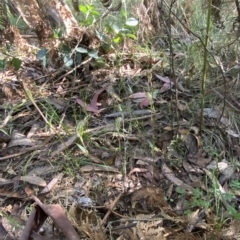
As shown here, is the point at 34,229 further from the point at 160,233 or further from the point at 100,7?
the point at 100,7

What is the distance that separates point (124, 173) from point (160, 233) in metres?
0.40

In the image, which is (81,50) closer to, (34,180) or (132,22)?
(132,22)

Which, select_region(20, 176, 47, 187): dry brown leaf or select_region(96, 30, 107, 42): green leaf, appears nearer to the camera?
select_region(20, 176, 47, 187): dry brown leaf

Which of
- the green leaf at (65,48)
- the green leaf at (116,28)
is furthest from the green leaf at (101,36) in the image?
the green leaf at (65,48)

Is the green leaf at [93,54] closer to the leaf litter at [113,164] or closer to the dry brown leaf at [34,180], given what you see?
the leaf litter at [113,164]

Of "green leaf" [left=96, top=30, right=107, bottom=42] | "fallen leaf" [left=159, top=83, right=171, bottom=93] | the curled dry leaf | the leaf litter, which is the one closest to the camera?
the curled dry leaf

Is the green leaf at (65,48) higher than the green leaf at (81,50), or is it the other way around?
the green leaf at (65,48)

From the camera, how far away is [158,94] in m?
2.01

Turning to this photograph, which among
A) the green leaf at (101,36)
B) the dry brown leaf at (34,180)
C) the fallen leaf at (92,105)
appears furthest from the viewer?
the green leaf at (101,36)

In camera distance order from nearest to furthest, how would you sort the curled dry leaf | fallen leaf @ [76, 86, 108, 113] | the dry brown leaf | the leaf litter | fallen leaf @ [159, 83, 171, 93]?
the curled dry leaf → the leaf litter → the dry brown leaf → fallen leaf @ [76, 86, 108, 113] → fallen leaf @ [159, 83, 171, 93]

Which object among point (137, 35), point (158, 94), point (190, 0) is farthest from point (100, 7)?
point (158, 94)

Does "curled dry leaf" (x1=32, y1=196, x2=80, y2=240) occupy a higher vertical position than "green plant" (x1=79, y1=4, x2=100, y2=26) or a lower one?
lower

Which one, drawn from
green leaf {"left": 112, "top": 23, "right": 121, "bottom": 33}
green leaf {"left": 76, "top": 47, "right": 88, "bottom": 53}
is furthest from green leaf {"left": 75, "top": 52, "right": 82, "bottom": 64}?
green leaf {"left": 112, "top": 23, "right": 121, "bottom": 33}

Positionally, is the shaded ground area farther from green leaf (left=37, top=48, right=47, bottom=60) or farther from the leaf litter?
green leaf (left=37, top=48, right=47, bottom=60)
